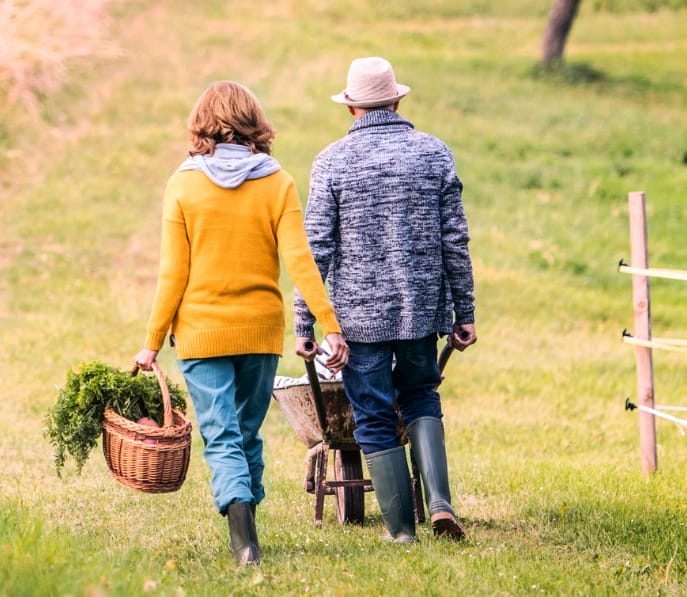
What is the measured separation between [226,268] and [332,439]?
4.49 ft

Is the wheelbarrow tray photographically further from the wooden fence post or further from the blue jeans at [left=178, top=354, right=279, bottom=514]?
the wooden fence post

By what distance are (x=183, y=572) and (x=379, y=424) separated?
1.18 m

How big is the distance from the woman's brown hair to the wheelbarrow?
1270mm

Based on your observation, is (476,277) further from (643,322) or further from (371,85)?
(371,85)

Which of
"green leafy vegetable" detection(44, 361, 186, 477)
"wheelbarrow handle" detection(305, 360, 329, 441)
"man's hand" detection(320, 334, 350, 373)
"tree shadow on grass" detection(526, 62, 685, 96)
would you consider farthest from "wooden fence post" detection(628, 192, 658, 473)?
"tree shadow on grass" detection(526, 62, 685, 96)

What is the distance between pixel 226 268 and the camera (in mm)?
4988

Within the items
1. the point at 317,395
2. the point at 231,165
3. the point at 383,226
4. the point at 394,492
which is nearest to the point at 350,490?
the point at 394,492

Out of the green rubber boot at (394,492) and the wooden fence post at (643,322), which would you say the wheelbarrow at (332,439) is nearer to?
the green rubber boot at (394,492)

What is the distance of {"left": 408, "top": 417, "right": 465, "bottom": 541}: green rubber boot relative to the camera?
212 inches

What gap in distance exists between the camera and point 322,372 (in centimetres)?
609

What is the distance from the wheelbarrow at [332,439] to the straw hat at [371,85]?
1.22 meters

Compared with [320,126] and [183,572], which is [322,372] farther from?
[320,126]

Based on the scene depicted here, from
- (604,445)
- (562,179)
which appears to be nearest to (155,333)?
(604,445)

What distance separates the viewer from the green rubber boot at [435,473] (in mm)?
5391
